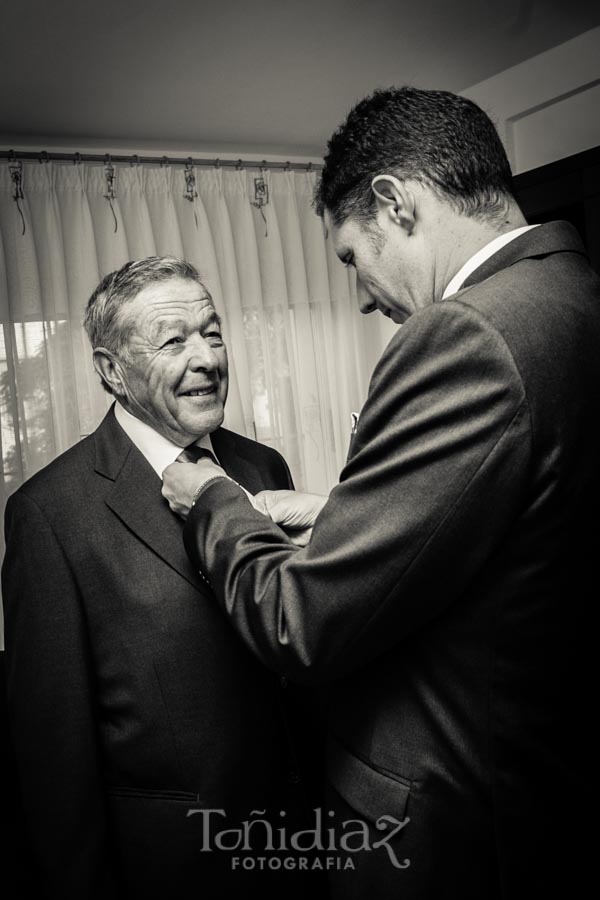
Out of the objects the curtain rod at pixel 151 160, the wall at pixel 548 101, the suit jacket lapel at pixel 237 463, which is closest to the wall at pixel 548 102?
the wall at pixel 548 101

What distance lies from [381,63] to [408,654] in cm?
237

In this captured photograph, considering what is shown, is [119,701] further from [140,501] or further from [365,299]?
[365,299]

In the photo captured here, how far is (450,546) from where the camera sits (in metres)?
0.89

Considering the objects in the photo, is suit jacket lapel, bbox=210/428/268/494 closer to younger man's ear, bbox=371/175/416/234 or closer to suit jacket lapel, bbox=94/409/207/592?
suit jacket lapel, bbox=94/409/207/592

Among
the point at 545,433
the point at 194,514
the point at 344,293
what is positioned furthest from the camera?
the point at 344,293

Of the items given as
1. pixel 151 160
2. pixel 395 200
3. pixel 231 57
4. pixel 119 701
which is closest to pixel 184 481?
pixel 119 701

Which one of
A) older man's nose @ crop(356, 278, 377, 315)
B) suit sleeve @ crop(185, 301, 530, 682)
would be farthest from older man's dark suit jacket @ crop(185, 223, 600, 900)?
older man's nose @ crop(356, 278, 377, 315)

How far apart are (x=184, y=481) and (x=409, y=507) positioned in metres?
0.45

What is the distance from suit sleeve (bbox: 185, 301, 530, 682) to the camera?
861 millimetres

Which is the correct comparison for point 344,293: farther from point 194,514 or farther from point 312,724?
point 194,514

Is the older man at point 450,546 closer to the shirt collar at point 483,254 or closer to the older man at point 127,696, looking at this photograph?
the shirt collar at point 483,254

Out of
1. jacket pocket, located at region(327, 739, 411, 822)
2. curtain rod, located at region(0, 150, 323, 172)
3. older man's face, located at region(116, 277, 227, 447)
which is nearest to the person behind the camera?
jacket pocket, located at region(327, 739, 411, 822)

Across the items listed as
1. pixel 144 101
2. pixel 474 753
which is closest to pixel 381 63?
pixel 144 101

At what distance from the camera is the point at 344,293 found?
380 cm
